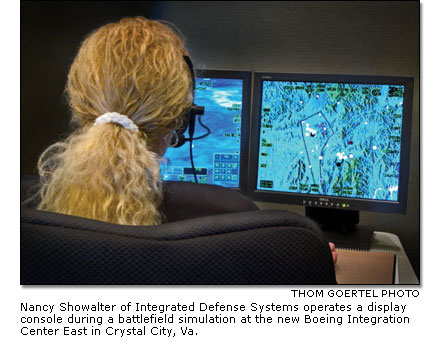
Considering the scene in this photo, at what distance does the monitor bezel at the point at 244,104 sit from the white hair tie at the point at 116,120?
630 millimetres

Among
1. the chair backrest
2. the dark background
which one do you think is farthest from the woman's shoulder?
the dark background

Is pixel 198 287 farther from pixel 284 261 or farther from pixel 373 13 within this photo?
pixel 373 13

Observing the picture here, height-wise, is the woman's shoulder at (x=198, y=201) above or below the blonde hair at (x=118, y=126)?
below

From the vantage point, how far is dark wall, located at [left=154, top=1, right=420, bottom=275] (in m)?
1.38

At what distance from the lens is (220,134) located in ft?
4.43

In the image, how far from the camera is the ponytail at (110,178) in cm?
71

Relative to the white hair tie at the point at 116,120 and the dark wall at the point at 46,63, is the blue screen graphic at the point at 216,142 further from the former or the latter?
the white hair tie at the point at 116,120

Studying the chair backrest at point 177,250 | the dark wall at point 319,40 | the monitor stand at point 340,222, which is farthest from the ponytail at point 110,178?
the dark wall at point 319,40

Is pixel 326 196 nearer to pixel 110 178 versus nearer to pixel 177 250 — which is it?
pixel 110 178

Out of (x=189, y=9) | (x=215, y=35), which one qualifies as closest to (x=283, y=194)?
(x=215, y=35)

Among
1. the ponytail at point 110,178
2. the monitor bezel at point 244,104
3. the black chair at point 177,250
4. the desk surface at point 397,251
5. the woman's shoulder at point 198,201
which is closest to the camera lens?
the black chair at point 177,250

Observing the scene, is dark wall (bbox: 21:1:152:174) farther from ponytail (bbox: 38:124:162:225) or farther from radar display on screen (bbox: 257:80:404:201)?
ponytail (bbox: 38:124:162:225)

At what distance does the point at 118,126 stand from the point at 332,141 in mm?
682

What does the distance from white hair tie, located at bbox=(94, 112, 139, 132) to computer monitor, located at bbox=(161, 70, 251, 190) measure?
613 millimetres
